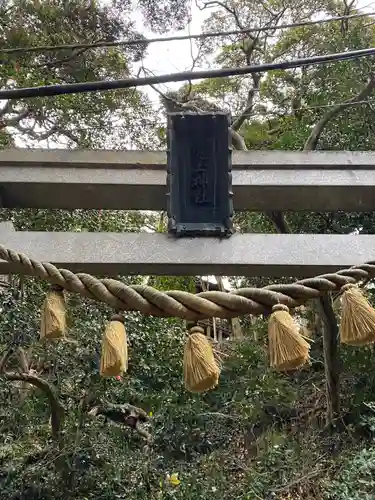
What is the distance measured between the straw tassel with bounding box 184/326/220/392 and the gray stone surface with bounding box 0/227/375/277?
20.4 inches

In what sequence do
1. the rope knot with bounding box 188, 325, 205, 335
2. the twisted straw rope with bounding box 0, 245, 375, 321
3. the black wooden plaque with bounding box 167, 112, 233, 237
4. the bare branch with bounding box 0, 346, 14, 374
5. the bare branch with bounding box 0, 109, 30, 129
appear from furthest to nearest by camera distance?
the bare branch with bounding box 0, 109, 30, 129 → the bare branch with bounding box 0, 346, 14, 374 → the black wooden plaque with bounding box 167, 112, 233, 237 → the rope knot with bounding box 188, 325, 205, 335 → the twisted straw rope with bounding box 0, 245, 375, 321

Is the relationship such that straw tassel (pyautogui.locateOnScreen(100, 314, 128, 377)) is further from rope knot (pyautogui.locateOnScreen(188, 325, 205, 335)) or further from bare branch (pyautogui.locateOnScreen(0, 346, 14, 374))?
bare branch (pyautogui.locateOnScreen(0, 346, 14, 374))

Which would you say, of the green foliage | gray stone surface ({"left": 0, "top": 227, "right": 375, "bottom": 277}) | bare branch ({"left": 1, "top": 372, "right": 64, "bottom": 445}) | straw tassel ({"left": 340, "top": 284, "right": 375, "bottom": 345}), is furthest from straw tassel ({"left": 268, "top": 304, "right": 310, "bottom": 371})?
bare branch ({"left": 1, "top": 372, "right": 64, "bottom": 445})

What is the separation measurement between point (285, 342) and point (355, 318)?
15cm

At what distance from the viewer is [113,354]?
3.12 ft

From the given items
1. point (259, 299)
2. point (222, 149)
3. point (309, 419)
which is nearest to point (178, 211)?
point (222, 149)

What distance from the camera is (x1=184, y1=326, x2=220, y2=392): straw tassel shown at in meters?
0.92

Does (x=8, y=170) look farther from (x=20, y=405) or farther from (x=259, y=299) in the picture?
(x=20, y=405)

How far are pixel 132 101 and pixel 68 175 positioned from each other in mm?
2091

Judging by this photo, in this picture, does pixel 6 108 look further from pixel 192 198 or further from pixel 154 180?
pixel 192 198

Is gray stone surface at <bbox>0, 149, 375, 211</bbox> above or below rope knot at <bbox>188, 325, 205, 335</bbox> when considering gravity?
above

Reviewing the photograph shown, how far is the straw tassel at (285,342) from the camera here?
905mm

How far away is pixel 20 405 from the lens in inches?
126

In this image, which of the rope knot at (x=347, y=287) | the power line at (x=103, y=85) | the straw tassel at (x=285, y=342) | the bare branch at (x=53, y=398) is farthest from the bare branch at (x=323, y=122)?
the straw tassel at (x=285, y=342)
